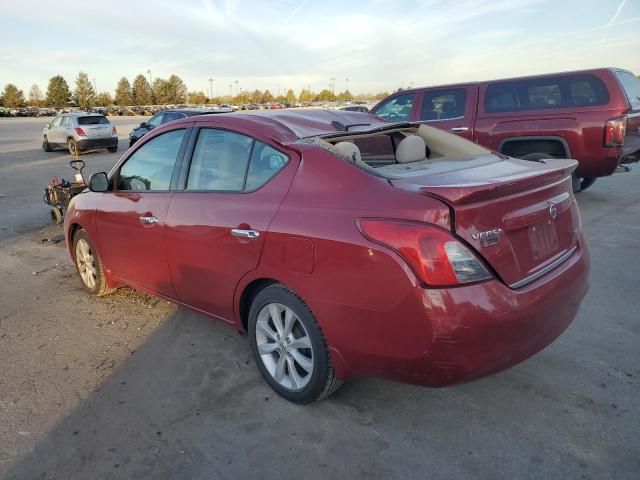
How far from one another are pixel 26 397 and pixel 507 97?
300 inches

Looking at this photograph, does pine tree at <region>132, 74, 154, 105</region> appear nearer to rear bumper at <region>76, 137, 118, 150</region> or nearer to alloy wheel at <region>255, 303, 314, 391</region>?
rear bumper at <region>76, 137, 118, 150</region>

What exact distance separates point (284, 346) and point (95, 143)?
63.8 feet

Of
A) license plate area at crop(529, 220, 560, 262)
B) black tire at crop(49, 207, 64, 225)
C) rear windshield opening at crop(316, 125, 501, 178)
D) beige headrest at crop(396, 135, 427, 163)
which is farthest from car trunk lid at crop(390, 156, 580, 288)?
black tire at crop(49, 207, 64, 225)

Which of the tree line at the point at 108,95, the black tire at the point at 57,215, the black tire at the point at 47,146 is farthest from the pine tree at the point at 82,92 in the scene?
the black tire at the point at 57,215

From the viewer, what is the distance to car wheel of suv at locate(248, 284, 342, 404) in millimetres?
2723

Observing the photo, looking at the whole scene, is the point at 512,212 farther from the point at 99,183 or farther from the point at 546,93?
the point at 546,93

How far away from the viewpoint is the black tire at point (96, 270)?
4570mm

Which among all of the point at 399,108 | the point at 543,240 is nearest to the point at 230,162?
the point at 543,240

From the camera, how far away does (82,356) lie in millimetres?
3680

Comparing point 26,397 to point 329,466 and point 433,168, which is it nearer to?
point 329,466

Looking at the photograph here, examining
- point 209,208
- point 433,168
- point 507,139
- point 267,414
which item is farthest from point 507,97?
point 267,414

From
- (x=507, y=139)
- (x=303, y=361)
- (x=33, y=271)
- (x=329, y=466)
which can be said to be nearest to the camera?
(x=329, y=466)

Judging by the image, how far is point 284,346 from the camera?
9.76 ft

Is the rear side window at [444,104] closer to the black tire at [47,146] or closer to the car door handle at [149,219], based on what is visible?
the car door handle at [149,219]
